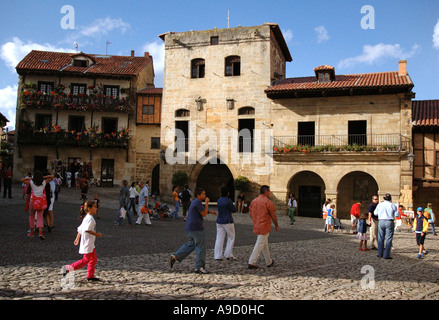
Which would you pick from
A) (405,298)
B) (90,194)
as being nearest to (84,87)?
(90,194)

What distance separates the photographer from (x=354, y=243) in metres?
14.1

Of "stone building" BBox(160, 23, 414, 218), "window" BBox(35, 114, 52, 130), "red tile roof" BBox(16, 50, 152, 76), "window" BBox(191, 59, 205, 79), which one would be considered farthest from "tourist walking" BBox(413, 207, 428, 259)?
"window" BBox(35, 114, 52, 130)

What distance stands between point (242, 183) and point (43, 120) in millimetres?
17469

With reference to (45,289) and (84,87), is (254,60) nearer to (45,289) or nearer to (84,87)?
(84,87)

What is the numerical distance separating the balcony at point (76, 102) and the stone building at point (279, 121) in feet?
15.5

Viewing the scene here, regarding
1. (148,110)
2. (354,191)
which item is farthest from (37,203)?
(148,110)

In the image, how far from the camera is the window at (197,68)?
28.2 metres

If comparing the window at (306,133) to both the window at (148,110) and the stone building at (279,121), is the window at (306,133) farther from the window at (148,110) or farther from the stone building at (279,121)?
the window at (148,110)

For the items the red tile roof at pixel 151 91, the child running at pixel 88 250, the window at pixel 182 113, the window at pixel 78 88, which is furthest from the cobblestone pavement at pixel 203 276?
the window at pixel 78 88

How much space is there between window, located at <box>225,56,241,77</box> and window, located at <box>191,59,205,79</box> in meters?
1.83

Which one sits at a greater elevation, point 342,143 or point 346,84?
point 346,84

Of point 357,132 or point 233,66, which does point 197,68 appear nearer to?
point 233,66

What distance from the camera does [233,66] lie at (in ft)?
90.3
